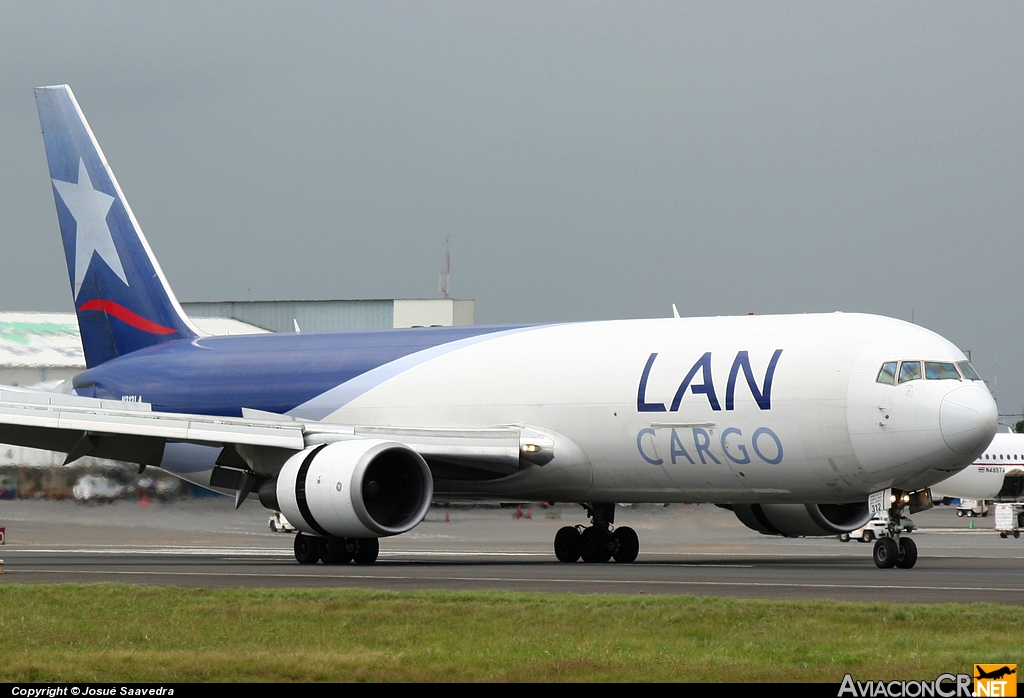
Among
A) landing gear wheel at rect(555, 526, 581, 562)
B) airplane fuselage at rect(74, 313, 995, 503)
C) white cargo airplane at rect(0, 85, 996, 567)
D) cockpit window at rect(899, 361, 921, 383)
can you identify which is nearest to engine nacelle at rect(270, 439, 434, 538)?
white cargo airplane at rect(0, 85, 996, 567)

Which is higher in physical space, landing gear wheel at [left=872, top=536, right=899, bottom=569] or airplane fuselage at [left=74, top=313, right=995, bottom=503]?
airplane fuselage at [left=74, top=313, right=995, bottom=503]

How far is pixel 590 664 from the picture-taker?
10.8 m

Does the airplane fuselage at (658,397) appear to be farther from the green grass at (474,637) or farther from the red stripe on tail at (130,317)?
the green grass at (474,637)

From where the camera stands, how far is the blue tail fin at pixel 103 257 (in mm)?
34312

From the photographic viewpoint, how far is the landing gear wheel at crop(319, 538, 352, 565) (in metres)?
25.9

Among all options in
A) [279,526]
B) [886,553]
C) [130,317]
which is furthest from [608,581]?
[279,526]

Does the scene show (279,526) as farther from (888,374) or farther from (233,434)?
(888,374)

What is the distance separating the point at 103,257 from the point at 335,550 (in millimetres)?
11865

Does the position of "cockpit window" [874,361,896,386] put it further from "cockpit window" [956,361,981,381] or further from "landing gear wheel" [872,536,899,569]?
"landing gear wheel" [872,536,899,569]

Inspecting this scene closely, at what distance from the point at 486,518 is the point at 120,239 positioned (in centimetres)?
1030

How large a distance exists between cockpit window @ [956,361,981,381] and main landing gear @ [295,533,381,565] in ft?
32.5

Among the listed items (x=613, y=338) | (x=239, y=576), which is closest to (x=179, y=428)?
(x=239, y=576)

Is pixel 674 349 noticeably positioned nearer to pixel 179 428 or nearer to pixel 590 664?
pixel 179 428

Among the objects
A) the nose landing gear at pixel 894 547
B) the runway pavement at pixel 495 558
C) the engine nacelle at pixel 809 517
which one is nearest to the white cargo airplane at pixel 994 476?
the runway pavement at pixel 495 558
